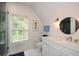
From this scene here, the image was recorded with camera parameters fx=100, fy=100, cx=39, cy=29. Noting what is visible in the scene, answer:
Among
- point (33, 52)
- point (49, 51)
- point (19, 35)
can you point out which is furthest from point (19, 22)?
point (49, 51)

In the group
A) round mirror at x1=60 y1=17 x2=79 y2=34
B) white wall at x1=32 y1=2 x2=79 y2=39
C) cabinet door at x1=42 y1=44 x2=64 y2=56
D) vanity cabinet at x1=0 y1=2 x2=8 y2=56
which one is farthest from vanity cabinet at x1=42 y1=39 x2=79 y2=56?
vanity cabinet at x1=0 y1=2 x2=8 y2=56

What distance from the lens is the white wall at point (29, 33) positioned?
63.4 inches

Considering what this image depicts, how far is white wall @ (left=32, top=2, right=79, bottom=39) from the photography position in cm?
163

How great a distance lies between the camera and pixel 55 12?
1.74 metres

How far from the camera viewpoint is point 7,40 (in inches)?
64.3

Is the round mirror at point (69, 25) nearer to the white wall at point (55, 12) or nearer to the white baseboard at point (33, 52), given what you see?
the white wall at point (55, 12)

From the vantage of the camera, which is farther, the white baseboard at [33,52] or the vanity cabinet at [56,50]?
the white baseboard at [33,52]

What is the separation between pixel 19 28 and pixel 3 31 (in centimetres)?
27

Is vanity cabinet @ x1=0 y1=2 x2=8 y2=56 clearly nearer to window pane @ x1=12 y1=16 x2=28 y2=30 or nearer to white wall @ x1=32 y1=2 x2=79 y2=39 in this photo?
window pane @ x1=12 y1=16 x2=28 y2=30

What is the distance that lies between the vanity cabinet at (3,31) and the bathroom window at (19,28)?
0.13 metres

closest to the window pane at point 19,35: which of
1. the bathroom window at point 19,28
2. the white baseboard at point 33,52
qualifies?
the bathroom window at point 19,28

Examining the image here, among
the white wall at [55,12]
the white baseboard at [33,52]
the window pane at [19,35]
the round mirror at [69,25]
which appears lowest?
the white baseboard at [33,52]

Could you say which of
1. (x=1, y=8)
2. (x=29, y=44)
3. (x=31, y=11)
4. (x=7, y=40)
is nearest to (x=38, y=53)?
(x=29, y=44)

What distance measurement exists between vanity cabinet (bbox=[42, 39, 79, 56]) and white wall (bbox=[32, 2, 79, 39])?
0.16 metres
